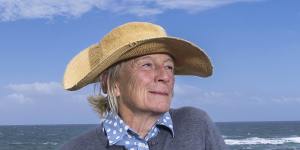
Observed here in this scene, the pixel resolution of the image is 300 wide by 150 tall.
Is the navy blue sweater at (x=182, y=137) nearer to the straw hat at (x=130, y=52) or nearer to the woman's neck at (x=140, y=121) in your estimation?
the woman's neck at (x=140, y=121)

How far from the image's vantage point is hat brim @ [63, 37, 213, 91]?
269cm

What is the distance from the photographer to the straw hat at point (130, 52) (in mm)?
2680

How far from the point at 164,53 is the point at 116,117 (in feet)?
1.21

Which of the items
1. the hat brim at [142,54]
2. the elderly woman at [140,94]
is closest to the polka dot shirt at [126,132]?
the elderly woman at [140,94]

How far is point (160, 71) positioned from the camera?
266 centimetres

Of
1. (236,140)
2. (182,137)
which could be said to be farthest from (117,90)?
(236,140)

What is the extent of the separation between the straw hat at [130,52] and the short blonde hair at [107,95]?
0.03 meters

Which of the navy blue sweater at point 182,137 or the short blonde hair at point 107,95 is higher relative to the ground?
the short blonde hair at point 107,95

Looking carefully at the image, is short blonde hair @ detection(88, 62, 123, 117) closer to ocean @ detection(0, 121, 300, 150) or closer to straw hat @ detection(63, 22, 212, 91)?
→ straw hat @ detection(63, 22, 212, 91)

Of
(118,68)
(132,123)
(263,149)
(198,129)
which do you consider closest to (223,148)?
(198,129)

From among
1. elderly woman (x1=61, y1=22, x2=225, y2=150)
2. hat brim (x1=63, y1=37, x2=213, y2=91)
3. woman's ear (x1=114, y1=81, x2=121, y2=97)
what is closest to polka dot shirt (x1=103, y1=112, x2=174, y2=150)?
elderly woman (x1=61, y1=22, x2=225, y2=150)

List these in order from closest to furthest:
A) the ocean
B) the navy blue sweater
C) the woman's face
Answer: the woman's face → the navy blue sweater → the ocean

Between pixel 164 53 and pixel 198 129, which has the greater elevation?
pixel 164 53

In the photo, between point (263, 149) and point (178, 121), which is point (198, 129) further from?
point (263, 149)
